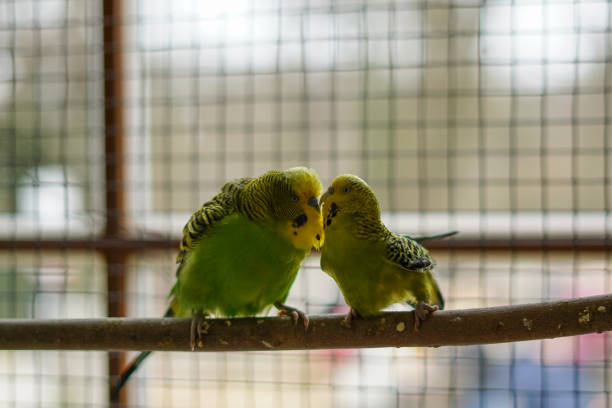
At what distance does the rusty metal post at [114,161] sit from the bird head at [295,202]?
875mm

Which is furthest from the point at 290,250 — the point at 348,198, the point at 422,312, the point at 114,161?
the point at 114,161

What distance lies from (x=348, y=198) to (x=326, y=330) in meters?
0.30

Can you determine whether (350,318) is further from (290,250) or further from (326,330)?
(290,250)

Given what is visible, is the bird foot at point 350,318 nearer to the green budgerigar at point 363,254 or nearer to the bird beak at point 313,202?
the green budgerigar at point 363,254

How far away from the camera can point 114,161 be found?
1.88m

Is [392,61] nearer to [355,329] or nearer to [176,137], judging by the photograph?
[176,137]

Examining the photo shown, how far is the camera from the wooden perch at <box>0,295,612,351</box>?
1043mm

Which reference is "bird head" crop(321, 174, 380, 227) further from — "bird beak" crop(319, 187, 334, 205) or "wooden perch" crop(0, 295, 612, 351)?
"wooden perch" crop(0, 295, 612, 351)

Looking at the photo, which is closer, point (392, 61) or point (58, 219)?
point (392, 61)

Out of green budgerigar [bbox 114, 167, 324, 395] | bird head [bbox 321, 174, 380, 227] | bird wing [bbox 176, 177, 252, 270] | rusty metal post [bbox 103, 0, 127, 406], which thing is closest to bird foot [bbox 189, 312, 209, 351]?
green budgerigar [bbox 114, 167, 324, 395]

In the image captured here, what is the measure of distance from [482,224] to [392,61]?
0.63 metres

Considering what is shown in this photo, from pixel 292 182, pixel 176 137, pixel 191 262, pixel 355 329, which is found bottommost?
pixel 355 329

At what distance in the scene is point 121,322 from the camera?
3.90 feet

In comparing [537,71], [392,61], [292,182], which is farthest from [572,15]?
[292,182]
